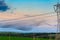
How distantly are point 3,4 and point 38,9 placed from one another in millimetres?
469

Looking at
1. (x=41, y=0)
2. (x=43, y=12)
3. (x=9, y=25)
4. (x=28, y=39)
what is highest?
(x=41, y=0)

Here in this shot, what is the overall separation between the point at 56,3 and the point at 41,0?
0.65 feet

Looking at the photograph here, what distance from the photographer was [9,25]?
2174 mm

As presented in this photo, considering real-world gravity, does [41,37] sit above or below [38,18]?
below

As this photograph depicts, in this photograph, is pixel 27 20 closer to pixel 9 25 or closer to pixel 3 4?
pixel 9 25

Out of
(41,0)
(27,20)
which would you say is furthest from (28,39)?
(41,0)

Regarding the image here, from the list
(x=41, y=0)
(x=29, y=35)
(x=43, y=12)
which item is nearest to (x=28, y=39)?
(x=29, y=35)

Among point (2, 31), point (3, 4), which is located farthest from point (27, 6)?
point (2, 31)

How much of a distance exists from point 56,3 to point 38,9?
245mm

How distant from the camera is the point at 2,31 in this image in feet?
7.22

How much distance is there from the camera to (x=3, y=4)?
222 cm

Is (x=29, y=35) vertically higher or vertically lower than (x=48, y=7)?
lower

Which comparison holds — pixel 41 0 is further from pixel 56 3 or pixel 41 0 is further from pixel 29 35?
pixel 29 35

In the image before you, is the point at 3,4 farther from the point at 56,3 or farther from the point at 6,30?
the point at 56,3
